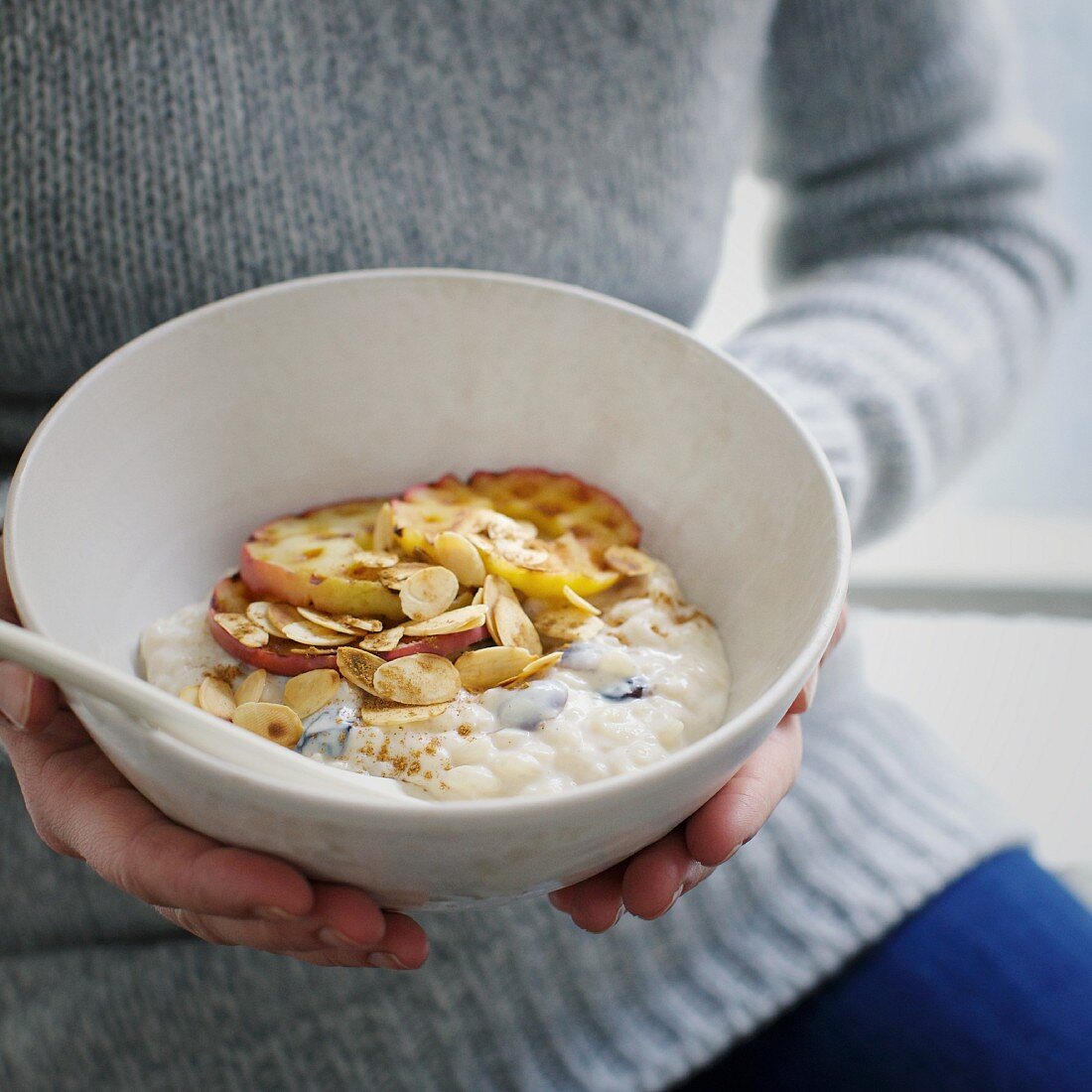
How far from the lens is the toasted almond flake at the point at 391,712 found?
499 mm

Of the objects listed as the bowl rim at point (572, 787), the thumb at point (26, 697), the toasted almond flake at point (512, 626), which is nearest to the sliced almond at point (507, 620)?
the toasted almond flake at point (512, 626)

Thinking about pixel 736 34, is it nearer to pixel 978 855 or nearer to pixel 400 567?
pixel 400 567

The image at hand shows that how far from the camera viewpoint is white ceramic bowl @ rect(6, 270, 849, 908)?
0.43m

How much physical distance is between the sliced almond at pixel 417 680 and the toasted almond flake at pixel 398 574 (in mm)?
48

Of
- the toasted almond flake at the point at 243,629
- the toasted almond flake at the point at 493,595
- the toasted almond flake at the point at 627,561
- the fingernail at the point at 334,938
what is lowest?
the fingernail at the point at 334,938

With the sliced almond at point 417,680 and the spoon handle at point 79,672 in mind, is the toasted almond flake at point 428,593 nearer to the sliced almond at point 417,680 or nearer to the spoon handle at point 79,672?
the sliced almond at point 417,680

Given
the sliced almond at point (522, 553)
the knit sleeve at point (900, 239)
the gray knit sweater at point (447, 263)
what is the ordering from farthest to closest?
the knit sleeve at point (900, 239) < the gray knit sweater at point (447, 263) < the sliced almond at point (522, 553)

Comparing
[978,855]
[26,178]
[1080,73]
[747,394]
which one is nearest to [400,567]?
[747,394]

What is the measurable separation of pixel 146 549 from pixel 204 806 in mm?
265

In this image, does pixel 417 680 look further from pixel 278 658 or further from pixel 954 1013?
pixel 954 1013

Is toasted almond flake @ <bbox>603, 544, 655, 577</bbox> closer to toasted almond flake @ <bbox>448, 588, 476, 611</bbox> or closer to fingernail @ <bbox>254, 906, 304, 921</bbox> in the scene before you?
toasted almond flake @ <bbox>448, 588, 476, 611</bbox>

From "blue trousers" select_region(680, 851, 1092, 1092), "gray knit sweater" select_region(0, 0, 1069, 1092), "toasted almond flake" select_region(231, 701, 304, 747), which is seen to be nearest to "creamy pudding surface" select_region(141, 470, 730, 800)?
"toasted almond flake" select_region(231, 701, 304, 747)

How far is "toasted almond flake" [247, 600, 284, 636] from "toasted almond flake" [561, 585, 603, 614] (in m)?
0.16

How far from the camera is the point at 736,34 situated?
899 millimetres
